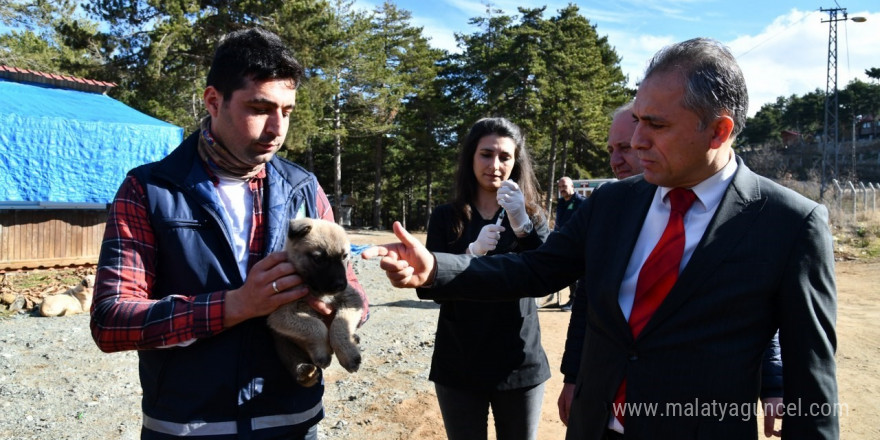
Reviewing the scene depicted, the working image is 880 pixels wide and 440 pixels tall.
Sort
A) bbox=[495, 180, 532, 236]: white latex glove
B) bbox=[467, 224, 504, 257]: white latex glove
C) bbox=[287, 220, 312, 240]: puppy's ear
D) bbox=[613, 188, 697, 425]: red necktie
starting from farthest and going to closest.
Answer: bbox=[495, 180, 532, 236]: white latex glove → bbox=[467, 224, 504, 257]: white latex glove → bbox=[287, 220, 312, 240]: puppy's ear → bbox=[613, 188, 697, 425]: red necktie

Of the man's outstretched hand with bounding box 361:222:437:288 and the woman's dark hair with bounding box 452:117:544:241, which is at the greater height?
the woman's dark hair with bounding box 452:117:544:241

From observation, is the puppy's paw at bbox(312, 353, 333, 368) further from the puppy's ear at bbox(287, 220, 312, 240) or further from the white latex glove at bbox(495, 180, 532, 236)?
the white latex glove at bbox(495, 180, 532, 236)

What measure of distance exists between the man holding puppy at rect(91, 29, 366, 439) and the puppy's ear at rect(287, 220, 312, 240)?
0.16m

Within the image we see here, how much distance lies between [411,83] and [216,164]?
4073 cm

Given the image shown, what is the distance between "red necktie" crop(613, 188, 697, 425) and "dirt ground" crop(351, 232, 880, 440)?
13.3 ft

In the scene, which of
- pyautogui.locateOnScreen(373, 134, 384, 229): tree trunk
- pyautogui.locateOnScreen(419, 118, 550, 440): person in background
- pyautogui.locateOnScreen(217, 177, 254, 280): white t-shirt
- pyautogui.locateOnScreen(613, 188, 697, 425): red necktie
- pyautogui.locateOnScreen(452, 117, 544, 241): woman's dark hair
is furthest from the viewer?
pyautogui.locateOnScreen(373, 134, 384, 229): tree trunk

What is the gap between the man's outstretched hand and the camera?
8.39 ft

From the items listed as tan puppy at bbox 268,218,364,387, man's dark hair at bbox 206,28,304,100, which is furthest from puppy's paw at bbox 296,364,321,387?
man's dark hair at bbox 206,28,304,100

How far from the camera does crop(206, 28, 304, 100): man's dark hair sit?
8.14 ft

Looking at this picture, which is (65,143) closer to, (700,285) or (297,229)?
(297,229)

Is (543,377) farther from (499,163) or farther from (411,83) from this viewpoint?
(411,83)

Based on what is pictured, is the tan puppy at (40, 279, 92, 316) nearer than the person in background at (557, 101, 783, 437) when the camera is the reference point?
No

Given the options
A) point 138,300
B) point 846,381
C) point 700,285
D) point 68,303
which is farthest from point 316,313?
point 68,303

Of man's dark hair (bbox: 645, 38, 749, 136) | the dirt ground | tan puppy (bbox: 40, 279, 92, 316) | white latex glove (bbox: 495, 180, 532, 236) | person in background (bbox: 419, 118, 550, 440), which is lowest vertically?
the dirt ground
